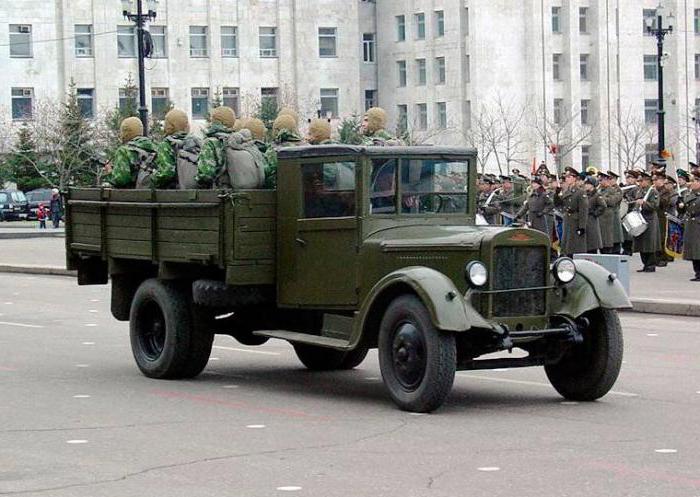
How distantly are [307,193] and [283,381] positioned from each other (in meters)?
1.98

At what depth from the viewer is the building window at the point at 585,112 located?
9506 centimetres

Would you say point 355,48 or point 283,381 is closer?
point 283,381

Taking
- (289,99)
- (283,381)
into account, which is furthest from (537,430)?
(289,99)

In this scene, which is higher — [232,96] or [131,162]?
[232,96]

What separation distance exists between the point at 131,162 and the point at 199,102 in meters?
76.2

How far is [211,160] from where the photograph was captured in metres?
13.9

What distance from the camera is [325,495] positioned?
881cm

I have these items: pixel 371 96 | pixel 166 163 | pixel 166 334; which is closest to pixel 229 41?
pixel 371 96

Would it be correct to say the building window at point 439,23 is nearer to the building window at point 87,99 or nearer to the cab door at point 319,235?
the building window at point 87,99

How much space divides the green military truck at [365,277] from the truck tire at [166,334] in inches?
0.5

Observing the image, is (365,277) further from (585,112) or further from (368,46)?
(368,46)

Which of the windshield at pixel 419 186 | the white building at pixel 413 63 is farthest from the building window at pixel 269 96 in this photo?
the windshield at pixel 419 186

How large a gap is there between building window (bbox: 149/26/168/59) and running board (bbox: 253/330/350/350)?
252ft

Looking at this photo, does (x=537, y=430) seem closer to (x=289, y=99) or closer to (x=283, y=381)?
(x=283, y=381)
